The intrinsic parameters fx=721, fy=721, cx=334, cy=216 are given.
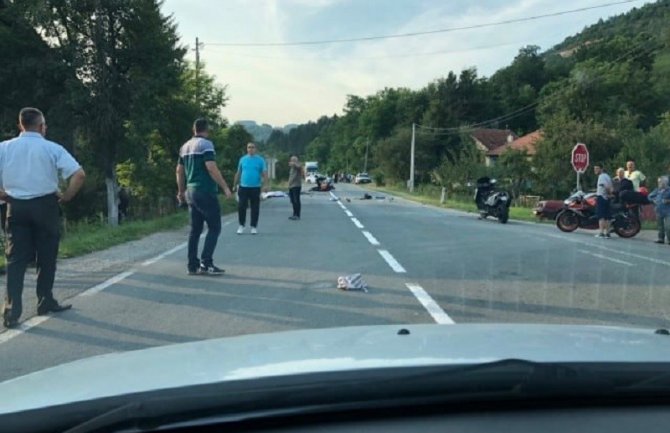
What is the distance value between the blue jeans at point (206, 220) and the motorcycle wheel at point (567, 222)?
12.1 m

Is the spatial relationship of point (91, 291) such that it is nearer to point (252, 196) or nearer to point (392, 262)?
point (392, 262)

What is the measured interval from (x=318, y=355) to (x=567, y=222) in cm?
1790

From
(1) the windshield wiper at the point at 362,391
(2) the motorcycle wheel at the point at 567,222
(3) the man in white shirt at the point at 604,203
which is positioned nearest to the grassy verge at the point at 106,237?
(1) the windshield wiper at the point at 362,391

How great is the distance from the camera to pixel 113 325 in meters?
6.76

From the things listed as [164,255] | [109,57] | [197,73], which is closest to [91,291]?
[164,255]

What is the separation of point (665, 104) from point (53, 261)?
3075 inches

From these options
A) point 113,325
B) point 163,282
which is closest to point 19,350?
point 113,325

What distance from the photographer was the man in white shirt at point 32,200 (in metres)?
7.00

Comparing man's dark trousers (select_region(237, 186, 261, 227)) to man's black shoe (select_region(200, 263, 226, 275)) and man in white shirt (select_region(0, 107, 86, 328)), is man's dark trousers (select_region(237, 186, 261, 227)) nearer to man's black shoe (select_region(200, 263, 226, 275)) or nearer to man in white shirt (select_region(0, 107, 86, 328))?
man's black shoe (select_region(200, 263, 226, 275))

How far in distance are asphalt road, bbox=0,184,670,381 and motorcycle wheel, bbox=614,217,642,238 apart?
137 inches

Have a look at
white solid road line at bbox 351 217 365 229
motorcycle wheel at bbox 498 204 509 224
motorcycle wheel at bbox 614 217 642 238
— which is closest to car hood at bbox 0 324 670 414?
white solid road line at bbox 351 217 365 229

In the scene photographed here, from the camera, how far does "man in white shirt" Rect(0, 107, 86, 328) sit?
23.0 ft

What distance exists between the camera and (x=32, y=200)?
277 inches

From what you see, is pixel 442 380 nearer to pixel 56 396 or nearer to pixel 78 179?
pixel 56 396
